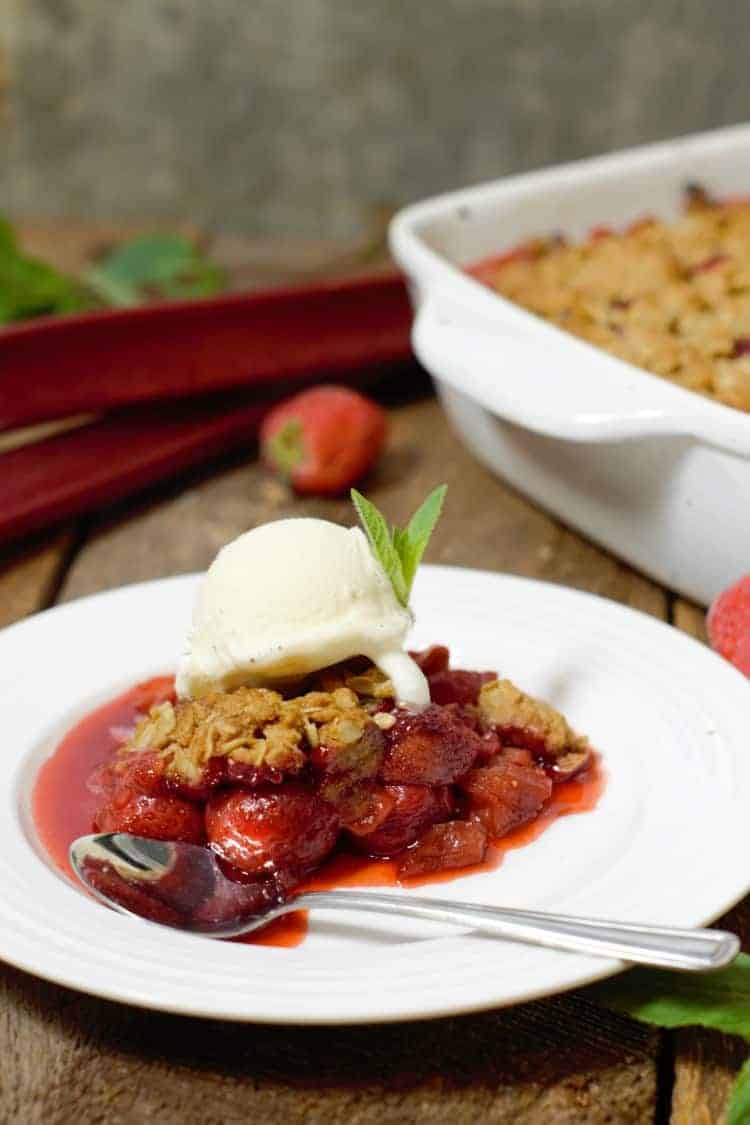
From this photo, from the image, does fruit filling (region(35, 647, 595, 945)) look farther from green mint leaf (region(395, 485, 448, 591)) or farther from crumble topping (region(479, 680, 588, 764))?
green mint leaf (region(395, 485, 448, 591))

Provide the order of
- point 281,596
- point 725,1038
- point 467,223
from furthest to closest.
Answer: point 467,223
point 281,596
point 725,1038

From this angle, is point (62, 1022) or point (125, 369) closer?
point (62, 1022)

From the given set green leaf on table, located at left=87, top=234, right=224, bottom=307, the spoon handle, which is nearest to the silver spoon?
the spoon handle

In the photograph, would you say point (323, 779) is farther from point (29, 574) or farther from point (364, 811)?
point (29, 574)

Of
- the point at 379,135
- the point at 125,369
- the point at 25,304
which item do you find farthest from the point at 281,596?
the point at 379,135

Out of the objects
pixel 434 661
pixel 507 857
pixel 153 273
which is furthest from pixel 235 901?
pixel 153 273

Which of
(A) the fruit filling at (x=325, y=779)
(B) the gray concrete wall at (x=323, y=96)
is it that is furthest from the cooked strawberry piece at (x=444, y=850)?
(B) the gray concrete wall at (x=323, y=96)

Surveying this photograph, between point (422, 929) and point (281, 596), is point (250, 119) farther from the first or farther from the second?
point (422, 929)

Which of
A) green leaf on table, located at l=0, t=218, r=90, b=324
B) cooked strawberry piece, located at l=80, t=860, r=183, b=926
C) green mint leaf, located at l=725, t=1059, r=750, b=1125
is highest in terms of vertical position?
green mint leaf, located at l=725, t=1059, r=750, b=1125
